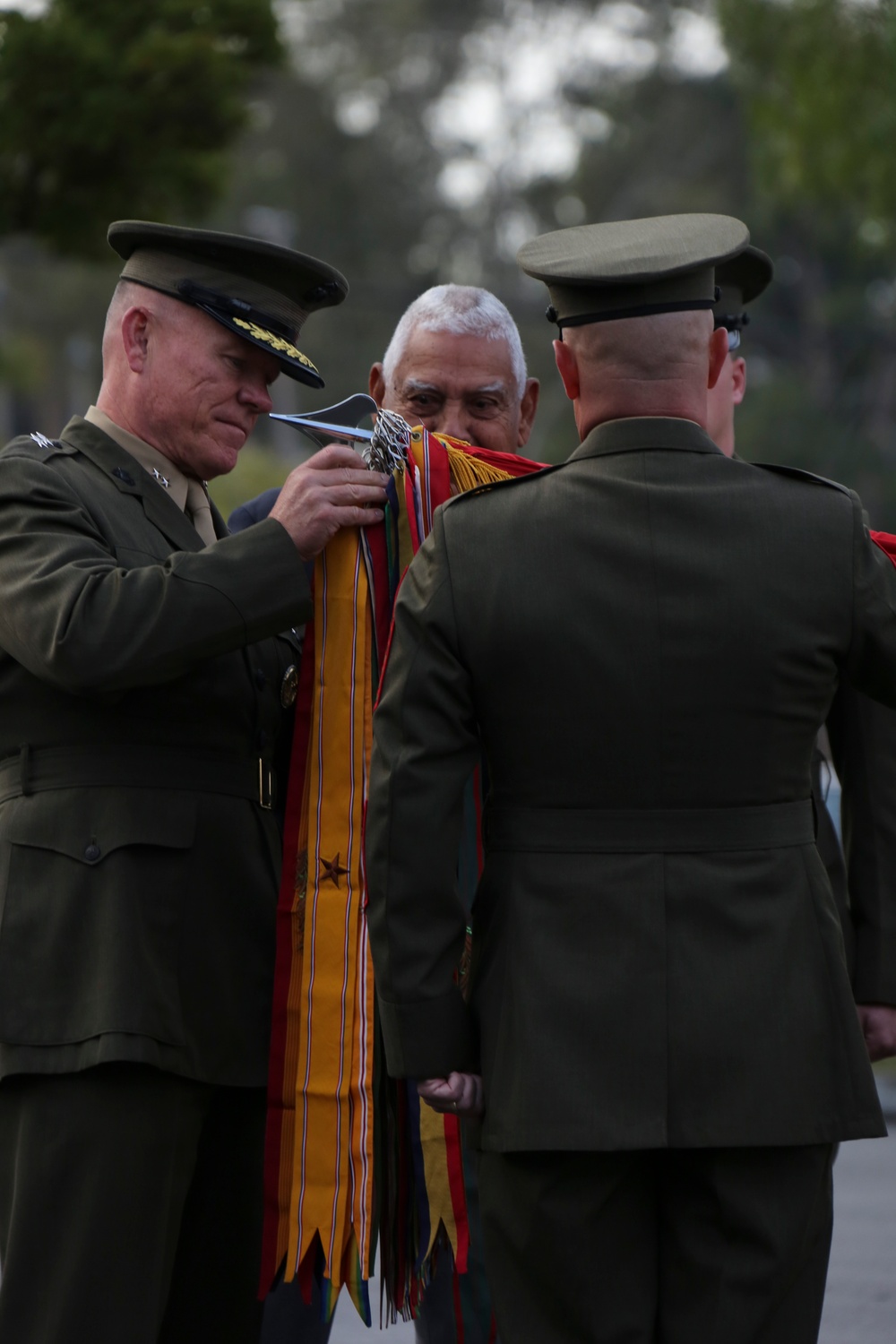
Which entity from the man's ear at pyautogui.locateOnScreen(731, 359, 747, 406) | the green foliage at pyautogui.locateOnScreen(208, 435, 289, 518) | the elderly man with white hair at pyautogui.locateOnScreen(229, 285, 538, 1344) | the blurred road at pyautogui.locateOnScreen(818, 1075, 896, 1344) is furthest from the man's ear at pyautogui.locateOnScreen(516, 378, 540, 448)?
the green foliage at pyautogui.locateOnScreen(208, 435, 289, 518)

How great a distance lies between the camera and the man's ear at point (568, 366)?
7.17 ft

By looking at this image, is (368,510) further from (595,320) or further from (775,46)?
(775,46)

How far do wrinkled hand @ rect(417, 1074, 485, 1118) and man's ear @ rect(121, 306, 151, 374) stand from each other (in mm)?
1182

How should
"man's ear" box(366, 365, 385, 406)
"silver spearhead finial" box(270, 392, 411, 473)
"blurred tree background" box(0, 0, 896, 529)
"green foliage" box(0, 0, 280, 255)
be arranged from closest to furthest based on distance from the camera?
"silver spearhead finial" box(270, 392, 411, 473) < "man's ear" box(366, 365, 385, 406) < "green foliage" box(0, 0, 280, 255) < "blurred tree background" box(0, 0, 896, 529)

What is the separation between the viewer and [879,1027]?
2396mm

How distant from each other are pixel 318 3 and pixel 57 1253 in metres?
29.6

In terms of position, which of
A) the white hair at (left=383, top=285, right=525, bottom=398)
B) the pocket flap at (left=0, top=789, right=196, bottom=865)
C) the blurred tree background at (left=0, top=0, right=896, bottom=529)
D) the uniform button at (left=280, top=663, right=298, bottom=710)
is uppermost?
the blurred tree background at (left=0, top=0, right=896, bottom=529)

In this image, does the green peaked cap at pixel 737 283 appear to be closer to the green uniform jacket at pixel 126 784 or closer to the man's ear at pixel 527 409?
the man's ear at pixel 527 409

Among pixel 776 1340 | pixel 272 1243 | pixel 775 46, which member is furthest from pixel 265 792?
pixel 775 46

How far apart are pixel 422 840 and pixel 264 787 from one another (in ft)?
1.92

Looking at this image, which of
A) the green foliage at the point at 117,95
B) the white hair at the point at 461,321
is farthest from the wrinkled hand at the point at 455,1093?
the green foliage at the point at 117,95

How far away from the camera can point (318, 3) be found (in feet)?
96.5

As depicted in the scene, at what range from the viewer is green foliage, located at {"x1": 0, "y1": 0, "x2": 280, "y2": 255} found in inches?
292

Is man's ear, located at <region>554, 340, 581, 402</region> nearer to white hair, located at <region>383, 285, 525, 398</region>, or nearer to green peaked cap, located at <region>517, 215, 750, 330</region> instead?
green peaked cap, located at <region>517, 215, 750, 330</region>
